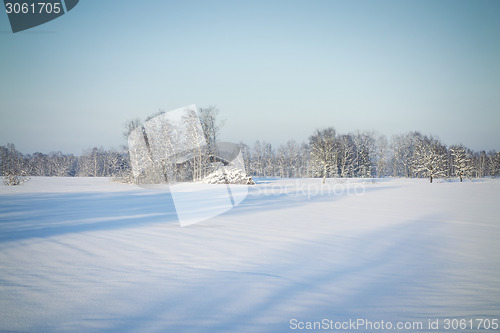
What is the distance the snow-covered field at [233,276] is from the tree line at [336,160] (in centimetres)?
2599

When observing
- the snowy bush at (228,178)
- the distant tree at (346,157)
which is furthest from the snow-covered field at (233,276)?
the distant tree at (346,157)

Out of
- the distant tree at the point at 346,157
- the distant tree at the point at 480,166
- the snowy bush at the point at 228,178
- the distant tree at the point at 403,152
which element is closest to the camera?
the snowy bush at the point at 228,178

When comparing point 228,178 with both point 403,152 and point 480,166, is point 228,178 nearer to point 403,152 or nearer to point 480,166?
point 403,152

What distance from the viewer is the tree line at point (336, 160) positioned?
3578 cm

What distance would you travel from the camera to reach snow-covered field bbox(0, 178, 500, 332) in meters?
2.56

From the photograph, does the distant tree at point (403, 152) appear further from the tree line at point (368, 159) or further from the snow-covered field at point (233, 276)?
the snow-covered field at point (233, 276)

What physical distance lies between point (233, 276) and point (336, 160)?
43746 mm

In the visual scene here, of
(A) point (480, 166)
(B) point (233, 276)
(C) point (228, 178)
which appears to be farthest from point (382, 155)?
(B) point (233, 276)

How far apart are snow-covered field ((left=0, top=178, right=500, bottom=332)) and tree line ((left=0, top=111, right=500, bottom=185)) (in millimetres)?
25991

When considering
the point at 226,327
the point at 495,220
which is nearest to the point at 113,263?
the point at 226,327

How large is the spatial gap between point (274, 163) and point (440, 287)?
6607 cm

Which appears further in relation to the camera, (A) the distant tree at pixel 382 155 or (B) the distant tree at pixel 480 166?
(B) the distant tree at pixel 480 166

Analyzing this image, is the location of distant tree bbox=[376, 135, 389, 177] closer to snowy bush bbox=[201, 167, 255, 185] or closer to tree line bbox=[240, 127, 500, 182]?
tree line bbox=[240, 127, 500, 182]

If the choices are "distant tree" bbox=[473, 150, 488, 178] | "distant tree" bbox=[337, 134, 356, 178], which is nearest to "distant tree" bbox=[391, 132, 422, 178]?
"distant tree" bbox=[337, 134, 356, 178]
